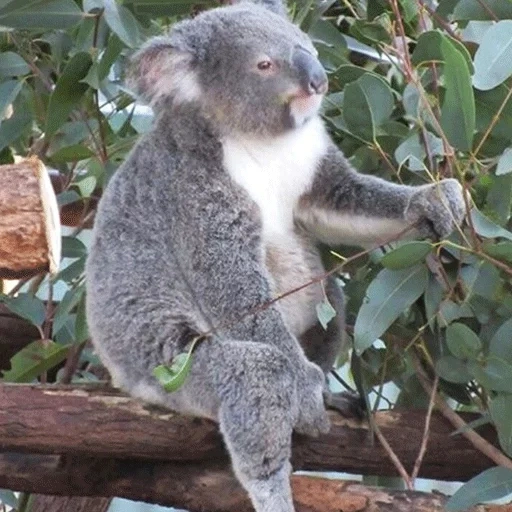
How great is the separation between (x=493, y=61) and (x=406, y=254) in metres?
0.43

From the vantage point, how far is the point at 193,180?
2.76 m

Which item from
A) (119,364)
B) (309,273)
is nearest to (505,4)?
(309,273)

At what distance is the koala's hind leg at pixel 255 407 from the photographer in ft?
8.04

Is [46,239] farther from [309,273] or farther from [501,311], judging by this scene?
[501,311]

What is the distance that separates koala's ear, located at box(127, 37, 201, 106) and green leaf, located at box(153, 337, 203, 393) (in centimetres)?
69

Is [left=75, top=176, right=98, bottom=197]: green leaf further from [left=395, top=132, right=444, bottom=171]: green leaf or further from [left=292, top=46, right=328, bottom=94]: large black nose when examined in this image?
[left=395, top=132, right=444, bottom=171]: green leaf

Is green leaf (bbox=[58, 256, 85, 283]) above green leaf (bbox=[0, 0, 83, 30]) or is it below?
below

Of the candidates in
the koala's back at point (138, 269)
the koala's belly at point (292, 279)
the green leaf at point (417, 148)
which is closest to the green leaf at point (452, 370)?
the koala's belly at point (292, 279)

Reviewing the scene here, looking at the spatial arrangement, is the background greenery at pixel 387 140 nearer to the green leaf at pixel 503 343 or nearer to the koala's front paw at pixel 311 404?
the green leaf at pixel 503 343

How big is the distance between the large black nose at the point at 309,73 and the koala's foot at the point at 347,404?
707 millimetres

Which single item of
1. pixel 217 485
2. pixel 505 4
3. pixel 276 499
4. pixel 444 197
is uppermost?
pixel 505 4

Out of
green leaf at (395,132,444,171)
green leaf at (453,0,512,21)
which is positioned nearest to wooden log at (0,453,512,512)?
green leaf at (395,132,444,171)

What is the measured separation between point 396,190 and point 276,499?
32.5 inches

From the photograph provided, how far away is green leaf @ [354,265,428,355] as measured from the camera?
261 centimetres
